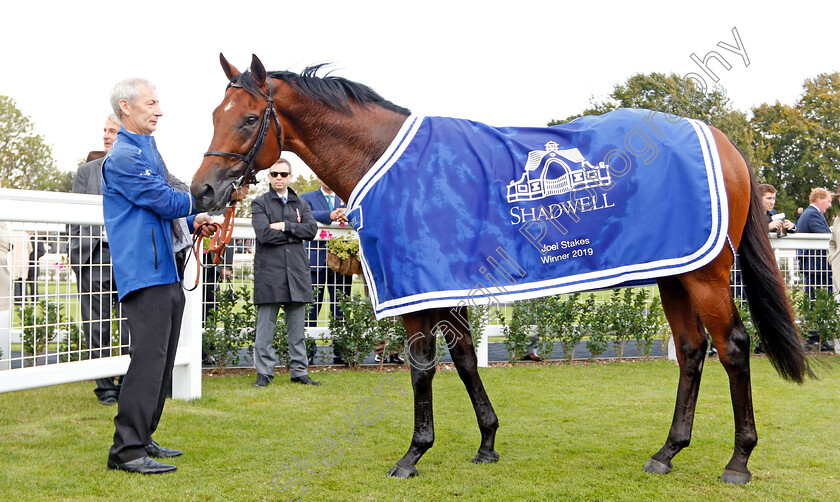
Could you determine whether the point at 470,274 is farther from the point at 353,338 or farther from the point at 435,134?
the point at 353,338

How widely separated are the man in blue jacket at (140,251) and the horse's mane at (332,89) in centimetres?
61

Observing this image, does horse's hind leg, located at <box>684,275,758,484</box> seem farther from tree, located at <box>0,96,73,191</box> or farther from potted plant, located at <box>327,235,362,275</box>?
tree, located at <box>0,96,73,191</box>

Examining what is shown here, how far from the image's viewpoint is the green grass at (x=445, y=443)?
3.01 meters

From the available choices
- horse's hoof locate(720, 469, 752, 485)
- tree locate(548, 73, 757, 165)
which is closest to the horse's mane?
horse's hoof locate(720, 469, 752, 485)

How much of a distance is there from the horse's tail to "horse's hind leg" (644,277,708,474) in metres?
0.34

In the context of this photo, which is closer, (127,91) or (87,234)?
(127,91)

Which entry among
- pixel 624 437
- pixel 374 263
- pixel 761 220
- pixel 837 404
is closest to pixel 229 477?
pixel 374 263

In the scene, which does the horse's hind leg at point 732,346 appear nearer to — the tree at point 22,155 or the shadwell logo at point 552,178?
the shadwell logo at point 552,178

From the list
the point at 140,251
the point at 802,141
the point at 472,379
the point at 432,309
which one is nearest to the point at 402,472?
the point at 472,379

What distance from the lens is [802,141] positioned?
1114 inches

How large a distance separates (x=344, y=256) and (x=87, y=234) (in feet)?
7.91

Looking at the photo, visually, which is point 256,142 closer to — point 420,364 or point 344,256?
point 420,364

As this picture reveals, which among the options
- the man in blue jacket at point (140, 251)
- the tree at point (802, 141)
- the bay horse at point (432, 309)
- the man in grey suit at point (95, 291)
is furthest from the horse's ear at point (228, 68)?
the tree at point (802, 141)

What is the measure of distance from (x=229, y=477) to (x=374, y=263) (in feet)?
4.26
